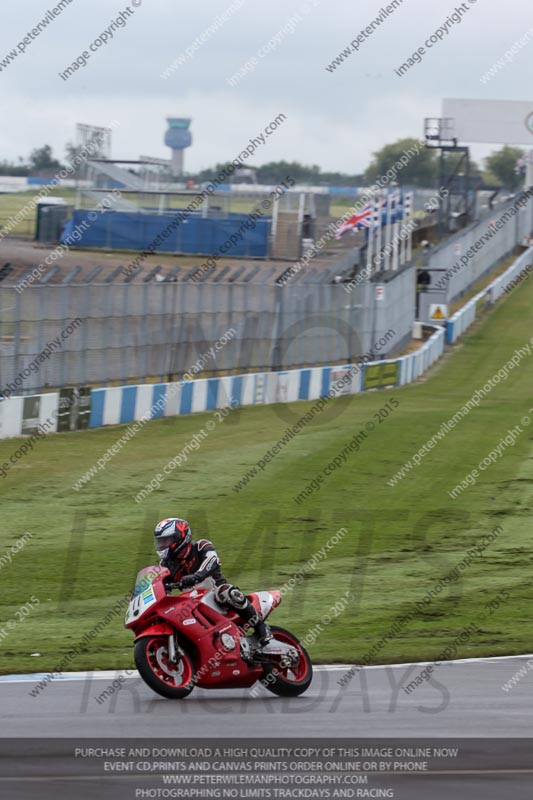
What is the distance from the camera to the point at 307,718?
27.6 ft

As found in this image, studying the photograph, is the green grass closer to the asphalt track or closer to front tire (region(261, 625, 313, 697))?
the asphalt track

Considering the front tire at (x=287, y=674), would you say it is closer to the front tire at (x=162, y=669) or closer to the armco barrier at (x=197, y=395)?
the front tire at (x=162, y=669)

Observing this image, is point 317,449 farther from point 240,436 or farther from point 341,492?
point 341,492

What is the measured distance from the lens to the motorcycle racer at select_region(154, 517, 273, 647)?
30.1 feet

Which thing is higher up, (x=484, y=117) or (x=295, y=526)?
(x=484, y=117)

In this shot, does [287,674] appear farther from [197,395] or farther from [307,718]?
[197,395]

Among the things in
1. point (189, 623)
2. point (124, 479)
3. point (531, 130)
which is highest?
point (531, 130)

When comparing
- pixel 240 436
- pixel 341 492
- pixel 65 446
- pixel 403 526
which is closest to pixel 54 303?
pixel 65 446

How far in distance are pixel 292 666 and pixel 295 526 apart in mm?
7821

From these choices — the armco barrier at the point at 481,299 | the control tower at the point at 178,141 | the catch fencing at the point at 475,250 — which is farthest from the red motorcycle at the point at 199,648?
the control tower at the point at 178,141

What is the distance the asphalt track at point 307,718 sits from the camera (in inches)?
263

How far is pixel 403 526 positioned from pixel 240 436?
8786 millimetres

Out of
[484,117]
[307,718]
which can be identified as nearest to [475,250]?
[484,117]

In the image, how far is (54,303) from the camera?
24.2 metres
